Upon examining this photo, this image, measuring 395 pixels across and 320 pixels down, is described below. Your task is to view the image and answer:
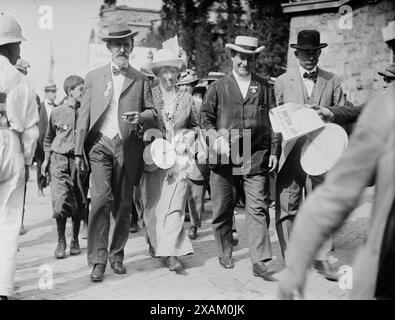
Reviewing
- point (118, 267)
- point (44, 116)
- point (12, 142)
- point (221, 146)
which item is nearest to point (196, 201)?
point (221, 146)

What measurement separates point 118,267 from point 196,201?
2.22 metres

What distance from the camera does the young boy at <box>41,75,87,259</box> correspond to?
21.0ft

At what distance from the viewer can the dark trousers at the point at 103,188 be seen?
5438mm

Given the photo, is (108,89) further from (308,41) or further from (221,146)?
(308,41)

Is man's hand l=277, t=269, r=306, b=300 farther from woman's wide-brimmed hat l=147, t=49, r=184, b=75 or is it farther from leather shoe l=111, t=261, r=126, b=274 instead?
woman's wide-brimmed hat l=147, t=49, r=184, b=75

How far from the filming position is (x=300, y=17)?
12820 mm

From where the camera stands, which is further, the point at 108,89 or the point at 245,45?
the point at 245,45

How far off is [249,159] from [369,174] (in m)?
3.66

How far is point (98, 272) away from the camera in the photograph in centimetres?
533

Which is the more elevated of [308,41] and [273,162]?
[308,41]

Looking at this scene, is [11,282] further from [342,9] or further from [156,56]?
[342,9]

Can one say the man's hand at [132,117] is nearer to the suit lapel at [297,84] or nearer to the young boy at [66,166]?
the young boy at [66,166]

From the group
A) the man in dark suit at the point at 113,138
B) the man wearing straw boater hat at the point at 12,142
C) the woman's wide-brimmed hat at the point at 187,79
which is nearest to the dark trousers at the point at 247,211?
the man in dark suit at the point at 113,138

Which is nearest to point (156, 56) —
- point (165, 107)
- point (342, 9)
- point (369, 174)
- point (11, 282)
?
point (165, 107)
